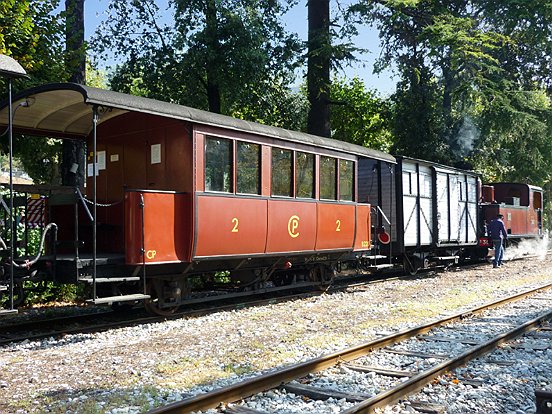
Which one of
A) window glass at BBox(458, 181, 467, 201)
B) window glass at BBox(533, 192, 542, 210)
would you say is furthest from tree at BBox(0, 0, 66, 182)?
window glass at BBox(533, 192, 542, 210)

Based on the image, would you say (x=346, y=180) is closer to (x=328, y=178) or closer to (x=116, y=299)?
(x=328, y=178)

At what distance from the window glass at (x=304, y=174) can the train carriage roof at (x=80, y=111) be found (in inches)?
13.3

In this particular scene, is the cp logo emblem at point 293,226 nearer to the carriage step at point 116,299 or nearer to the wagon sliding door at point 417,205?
the carriage step at point 116,299

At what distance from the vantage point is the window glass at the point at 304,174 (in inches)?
437

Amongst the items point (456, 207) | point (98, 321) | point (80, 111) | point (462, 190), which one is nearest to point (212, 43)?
point (80, 111)

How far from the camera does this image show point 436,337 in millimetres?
7828

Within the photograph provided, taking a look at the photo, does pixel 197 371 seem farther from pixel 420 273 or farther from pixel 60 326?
pixel 420 273

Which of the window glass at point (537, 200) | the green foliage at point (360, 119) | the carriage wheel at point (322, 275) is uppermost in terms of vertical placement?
the green foliage at point (360, 119)

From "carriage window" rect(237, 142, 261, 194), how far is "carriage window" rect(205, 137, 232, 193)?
0.22 m

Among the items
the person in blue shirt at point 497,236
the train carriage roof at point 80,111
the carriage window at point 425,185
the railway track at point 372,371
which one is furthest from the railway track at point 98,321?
the person in blue shirt at point 497,236

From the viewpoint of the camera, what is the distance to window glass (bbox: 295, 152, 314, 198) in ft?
36.4

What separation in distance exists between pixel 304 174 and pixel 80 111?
4180mm

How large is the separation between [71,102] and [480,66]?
18.2 m

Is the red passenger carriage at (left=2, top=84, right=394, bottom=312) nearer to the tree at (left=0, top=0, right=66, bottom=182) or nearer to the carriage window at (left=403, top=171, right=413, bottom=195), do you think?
the tree at (left=0, top=0, right=66, bottom=182)
